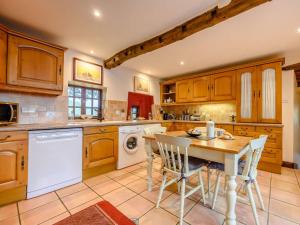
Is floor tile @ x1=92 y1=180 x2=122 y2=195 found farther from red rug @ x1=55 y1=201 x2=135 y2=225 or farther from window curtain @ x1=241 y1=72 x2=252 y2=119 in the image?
window curtain @ x1=241 y1=72 x2=252 y2=119

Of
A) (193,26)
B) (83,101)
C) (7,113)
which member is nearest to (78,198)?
(7,113)

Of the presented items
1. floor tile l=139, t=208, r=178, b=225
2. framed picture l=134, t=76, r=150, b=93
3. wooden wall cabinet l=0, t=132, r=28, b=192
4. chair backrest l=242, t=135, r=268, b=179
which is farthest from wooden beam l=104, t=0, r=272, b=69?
floor tile l=139, t=208, r=178, b=225

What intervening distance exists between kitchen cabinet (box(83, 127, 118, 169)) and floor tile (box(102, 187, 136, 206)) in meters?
0.67

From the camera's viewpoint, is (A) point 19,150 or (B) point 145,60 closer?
(A) point 19,150

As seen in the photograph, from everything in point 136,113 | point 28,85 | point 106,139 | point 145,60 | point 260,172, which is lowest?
point 260,172

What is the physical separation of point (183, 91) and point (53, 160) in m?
3.50

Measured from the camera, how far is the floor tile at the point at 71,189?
6.53ft

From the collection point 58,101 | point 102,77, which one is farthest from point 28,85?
point 102,77

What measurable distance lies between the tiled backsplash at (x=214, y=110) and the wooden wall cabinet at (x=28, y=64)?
11.5 ft

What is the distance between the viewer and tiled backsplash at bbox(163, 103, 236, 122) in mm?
3801

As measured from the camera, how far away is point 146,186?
220 cm

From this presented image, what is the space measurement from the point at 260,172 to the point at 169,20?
310 cm

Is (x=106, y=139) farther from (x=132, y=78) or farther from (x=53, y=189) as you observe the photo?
(x=132, y=78)

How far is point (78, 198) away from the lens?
1.88 m
